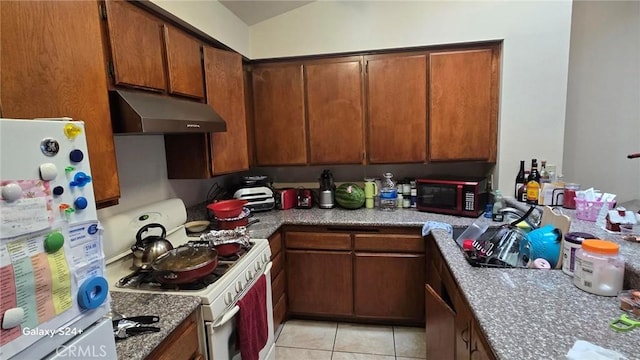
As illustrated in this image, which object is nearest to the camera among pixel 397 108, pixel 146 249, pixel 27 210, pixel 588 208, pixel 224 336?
pixel 27 210

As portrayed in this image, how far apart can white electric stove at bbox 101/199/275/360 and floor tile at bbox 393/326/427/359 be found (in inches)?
36.2

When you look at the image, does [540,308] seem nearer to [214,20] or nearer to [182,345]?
[182,345]

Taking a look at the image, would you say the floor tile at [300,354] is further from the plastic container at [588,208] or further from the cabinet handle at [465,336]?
the plastic container at [588,208]

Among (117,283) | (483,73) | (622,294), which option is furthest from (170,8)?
(622,294)

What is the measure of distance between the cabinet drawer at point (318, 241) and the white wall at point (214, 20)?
1.54 meters

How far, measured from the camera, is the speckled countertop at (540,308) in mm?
905

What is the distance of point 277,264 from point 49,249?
1.72 metres

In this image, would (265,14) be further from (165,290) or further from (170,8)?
(165,290)

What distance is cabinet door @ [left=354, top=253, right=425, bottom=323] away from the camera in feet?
7.46

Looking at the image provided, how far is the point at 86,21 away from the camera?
1.15 m

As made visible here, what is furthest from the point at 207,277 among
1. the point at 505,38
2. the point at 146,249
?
the point at 505,38

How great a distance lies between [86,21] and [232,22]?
135 centimetres

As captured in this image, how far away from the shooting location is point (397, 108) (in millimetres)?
2479

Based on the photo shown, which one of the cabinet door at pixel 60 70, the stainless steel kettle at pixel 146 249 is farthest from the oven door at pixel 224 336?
the cabinet door at pixel 60 70
